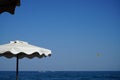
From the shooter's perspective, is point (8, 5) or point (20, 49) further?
point (20, 49)

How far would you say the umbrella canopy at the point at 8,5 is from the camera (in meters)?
4.41

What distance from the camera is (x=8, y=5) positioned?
15.0 ft

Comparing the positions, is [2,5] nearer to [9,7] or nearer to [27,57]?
[9,7]

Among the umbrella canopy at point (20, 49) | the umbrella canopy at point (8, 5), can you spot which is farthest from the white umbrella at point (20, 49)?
the umbrella canopy at point (8, 5)

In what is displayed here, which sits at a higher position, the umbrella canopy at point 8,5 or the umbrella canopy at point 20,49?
the umbrella canopy at point 8,5

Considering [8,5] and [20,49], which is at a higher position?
[8,5]

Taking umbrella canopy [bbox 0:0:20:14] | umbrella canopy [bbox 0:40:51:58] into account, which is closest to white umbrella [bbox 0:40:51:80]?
umbrella canopy [bbox 0:40:51:58]

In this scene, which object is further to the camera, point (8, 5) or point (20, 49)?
point (20, 49)

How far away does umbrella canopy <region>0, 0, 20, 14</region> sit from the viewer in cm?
441

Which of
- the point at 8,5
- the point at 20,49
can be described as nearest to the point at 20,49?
the point at 20,49

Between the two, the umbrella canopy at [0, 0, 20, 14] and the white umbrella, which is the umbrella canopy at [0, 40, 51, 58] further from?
the umbrella canopy at [0, 0, 20, 14]

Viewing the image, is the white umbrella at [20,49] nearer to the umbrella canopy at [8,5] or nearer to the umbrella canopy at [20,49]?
the umbrella canopy at [20,49]

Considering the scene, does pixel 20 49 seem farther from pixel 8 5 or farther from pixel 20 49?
pixel 8 5

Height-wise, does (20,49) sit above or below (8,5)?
below
